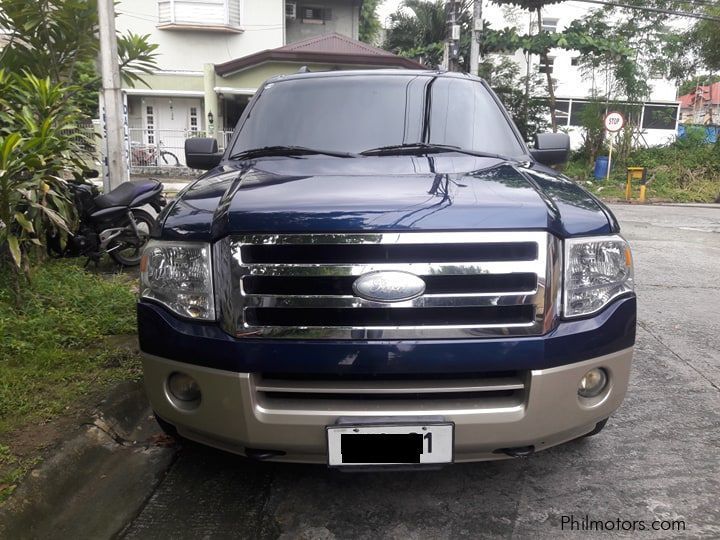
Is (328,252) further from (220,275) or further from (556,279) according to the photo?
(556,279)

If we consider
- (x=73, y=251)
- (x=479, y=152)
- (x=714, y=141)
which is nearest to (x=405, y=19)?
(x=714, y=141)

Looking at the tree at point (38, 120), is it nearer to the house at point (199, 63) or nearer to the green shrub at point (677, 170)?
the house at point (199, 63)

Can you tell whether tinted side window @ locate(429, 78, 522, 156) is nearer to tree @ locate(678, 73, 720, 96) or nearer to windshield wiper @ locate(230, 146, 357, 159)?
windshield wiper @ locate(230, 146, 357, 159)

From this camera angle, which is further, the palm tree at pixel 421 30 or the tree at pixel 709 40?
the palm tree at pixel 421 30

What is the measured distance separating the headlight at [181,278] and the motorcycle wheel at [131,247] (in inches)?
160

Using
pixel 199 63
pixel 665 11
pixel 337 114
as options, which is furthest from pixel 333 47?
pixel 337 114

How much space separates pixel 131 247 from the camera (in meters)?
6.35

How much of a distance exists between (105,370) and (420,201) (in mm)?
2376

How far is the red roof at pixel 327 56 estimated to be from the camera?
57.0 feet

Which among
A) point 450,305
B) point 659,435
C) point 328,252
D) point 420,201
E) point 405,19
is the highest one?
point 405,19

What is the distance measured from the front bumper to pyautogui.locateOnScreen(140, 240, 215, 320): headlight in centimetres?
22

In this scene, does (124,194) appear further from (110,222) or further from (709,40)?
(709,40)

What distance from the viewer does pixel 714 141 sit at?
19.6 meters

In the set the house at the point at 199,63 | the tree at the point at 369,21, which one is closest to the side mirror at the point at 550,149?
the house at the point at 199,63
